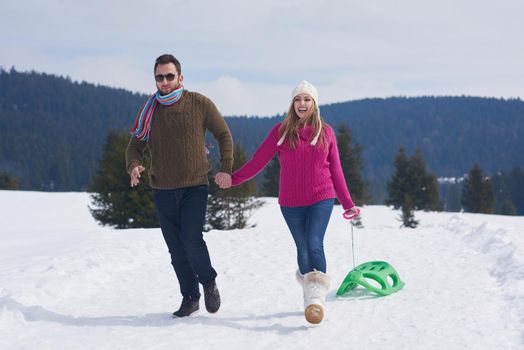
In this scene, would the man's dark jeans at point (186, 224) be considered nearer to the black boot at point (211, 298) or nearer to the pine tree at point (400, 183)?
the black boot at point (211, 298)

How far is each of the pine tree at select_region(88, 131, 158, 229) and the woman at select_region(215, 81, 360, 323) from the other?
20.5 meters

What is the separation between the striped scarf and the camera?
5.16m

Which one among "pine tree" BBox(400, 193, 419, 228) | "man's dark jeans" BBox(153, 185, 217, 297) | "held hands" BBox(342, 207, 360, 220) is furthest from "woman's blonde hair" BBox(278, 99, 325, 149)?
"pine tree" BBox(400, 193, 419, 228)

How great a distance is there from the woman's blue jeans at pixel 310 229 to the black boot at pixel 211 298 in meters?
0.85

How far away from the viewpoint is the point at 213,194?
30000mm

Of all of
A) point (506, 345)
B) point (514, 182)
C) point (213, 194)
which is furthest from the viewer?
point (514, 182)

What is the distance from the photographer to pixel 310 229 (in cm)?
515

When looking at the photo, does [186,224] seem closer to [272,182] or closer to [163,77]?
[163,77]

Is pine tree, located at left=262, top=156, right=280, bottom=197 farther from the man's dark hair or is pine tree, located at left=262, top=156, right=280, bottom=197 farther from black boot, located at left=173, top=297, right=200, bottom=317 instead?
the man's dark hair

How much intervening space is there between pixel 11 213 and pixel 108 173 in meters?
7.20

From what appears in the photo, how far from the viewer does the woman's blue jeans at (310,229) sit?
5.14 meters

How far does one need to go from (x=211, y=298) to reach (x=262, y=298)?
1.05 metres

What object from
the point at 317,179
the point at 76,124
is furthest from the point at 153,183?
the point at 76,124

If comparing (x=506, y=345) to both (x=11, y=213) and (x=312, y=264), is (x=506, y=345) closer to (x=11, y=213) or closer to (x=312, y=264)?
(x=312, y=264)
